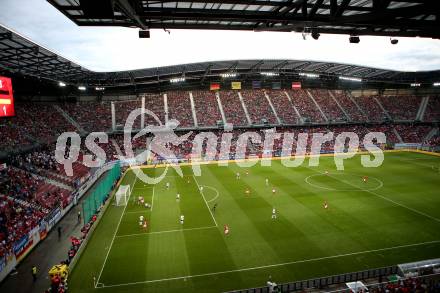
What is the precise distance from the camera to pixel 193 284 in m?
18.5

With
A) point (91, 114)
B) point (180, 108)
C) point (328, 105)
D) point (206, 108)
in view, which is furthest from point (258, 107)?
point (91, 114)

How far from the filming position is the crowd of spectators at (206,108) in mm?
63591

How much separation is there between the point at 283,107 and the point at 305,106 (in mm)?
5603

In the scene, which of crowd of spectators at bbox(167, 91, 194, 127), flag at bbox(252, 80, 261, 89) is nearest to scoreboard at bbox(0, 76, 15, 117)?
crowd of spectators at bbox(167, 91, 194, 127)

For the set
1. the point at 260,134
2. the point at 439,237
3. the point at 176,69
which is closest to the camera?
the point at 439,237

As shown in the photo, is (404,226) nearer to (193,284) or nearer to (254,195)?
(254,195)

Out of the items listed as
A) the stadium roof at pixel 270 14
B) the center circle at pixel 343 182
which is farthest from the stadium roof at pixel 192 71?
the stadium roof at pixel 270 14

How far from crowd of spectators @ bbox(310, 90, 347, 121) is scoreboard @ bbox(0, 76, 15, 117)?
63.1 meters

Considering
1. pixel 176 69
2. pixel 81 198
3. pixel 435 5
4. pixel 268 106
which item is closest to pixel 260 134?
pixel 268 106

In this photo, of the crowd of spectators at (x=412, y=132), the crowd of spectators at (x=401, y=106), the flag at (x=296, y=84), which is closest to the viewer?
the crowd of spectators at (x=412, y=132)

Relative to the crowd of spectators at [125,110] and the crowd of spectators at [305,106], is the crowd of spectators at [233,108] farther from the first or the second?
the crowd of spectators at [125,110]

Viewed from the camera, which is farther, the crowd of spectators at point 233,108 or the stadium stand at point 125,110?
the crowd of spectators at point 233,108

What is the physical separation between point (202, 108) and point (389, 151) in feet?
126

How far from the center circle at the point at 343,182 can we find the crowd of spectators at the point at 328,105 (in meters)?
31.0
